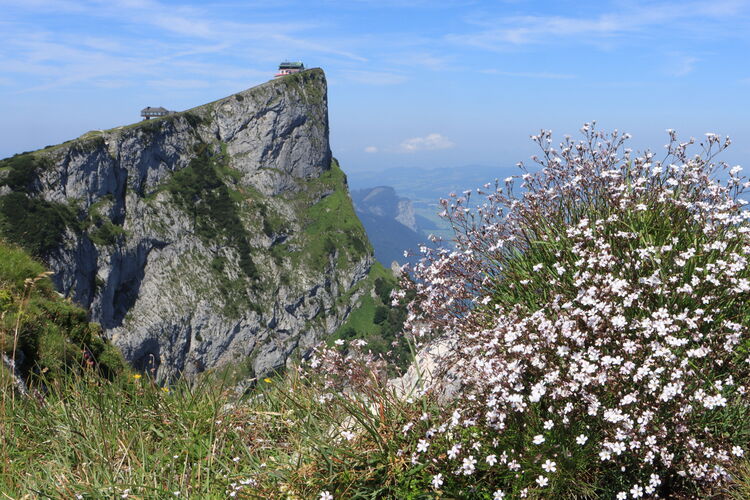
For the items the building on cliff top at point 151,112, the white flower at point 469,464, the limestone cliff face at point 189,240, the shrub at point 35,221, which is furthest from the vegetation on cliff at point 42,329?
the building on cliff top at point 151,112

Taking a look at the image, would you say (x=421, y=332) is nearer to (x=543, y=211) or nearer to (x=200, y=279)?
(x=543, y=211)

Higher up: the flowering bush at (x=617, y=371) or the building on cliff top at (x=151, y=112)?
the building on cliff top at (x=151, y=112)

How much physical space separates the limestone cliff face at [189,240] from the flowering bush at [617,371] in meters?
115

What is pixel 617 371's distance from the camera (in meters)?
4.65

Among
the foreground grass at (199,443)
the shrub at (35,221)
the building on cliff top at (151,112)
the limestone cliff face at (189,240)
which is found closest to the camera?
the foreground grass at (199,443)

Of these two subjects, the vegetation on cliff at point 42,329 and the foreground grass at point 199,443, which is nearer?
the foreground grass at point 199,443

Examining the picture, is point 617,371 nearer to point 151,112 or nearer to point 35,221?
point 35,221

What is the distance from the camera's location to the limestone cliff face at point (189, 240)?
5236 inches

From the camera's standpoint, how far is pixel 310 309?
7259 inches

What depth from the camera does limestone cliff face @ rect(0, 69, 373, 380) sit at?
436ft

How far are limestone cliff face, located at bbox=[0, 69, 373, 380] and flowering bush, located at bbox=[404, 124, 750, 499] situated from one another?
377 ft

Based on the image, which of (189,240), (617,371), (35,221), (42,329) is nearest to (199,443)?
(617,371)

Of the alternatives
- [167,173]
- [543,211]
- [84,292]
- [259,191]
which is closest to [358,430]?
[543,211]

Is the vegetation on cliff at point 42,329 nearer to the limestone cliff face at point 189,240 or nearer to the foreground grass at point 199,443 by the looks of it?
the foreground grass at point 199,443
